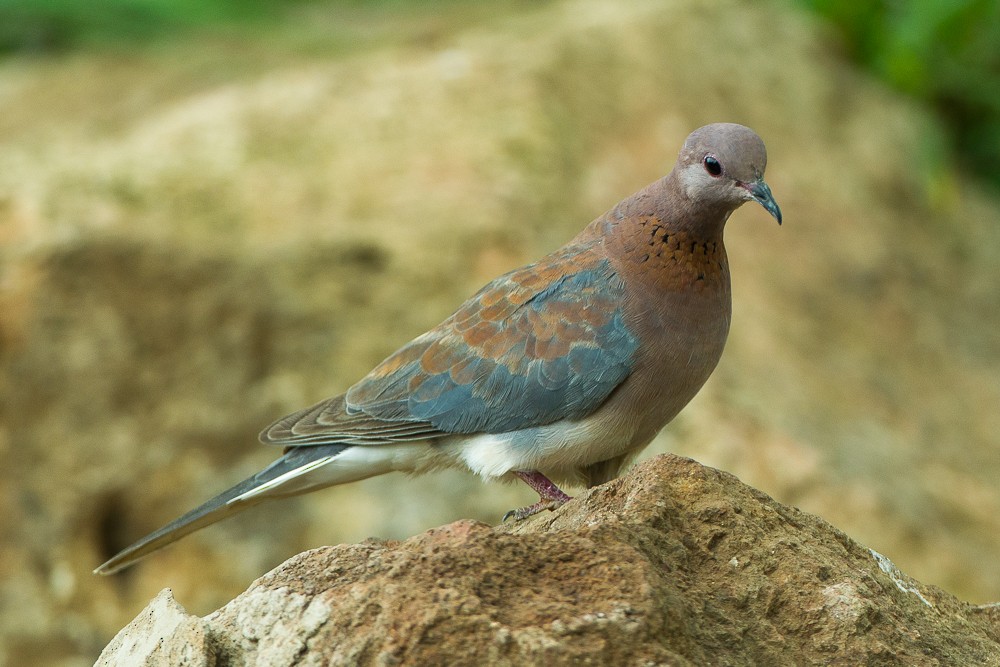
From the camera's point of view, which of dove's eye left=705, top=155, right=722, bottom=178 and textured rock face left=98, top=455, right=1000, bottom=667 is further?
dove's eye left=705, top=155, right=722, bottom=178

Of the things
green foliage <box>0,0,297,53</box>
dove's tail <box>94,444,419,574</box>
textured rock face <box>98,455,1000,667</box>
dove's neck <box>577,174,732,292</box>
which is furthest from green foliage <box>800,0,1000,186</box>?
textured rock face <box>98,455,1000,667</box>

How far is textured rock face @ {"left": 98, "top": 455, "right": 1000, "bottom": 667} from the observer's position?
2.69 meters

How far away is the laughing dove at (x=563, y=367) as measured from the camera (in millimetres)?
4453

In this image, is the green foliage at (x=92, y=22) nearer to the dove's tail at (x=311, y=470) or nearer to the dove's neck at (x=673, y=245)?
the dove's tail at (x=311, y=470)

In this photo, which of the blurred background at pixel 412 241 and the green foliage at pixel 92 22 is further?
the green foliage at pixel 92 22

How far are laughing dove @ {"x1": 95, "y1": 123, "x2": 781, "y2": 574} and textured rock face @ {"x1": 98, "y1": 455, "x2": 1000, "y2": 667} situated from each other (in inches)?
43.7

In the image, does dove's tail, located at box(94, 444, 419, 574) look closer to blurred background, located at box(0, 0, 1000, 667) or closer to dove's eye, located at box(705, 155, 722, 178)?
dove's eye, located at box(705, 155, 722, 178)

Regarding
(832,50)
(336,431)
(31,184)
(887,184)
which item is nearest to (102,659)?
(336,431)

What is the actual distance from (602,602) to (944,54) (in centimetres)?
891

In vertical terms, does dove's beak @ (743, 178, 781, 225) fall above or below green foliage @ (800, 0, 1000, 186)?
below

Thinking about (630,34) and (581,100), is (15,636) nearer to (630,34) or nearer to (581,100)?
(581,100)

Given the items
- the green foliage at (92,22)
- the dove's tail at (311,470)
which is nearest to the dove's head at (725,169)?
the dove's tail at (311,470)

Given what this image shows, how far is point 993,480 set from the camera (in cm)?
772

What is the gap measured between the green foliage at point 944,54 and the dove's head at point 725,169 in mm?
6421
